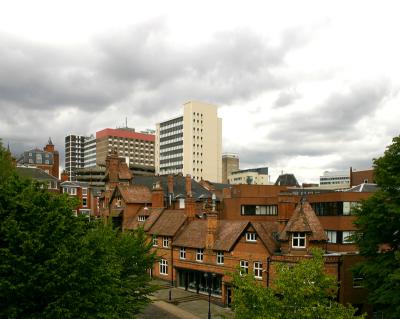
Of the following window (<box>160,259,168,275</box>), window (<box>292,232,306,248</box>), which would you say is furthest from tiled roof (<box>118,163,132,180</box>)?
window (<box>292,232,306,248</box>)

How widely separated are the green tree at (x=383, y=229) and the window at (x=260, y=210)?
88.6 feet

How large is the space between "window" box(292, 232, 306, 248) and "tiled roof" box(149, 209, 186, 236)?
19.7 m

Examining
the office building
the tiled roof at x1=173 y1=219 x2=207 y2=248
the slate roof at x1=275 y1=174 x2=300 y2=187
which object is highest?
the office building

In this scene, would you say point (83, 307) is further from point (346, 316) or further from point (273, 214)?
point (273, 214)

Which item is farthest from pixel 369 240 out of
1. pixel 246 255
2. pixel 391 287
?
pixel 246 255

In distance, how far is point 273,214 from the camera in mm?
57938

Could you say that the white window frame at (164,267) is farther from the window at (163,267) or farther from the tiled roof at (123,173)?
the tiled roof at (123,173)

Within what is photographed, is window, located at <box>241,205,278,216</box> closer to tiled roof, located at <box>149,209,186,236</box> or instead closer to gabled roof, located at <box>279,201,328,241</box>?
tiled roof, located at <box>149,209,186,236</box>

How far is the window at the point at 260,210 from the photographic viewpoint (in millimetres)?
57969

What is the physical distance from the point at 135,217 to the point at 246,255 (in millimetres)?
26736

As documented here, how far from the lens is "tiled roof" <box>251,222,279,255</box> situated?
41.1 metres

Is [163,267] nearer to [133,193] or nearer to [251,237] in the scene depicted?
[133,193]

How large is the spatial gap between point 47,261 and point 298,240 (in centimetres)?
2582

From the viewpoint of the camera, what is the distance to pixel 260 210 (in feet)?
197
